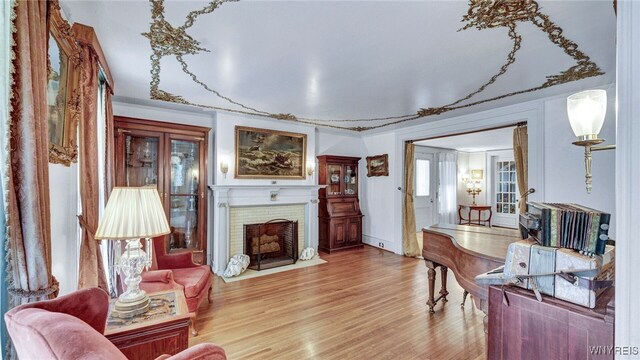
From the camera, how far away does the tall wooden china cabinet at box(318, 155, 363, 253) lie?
5.48m

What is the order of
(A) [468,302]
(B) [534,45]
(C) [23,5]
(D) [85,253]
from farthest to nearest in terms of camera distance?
(A) [468,302], (B) [534,45], (D) [85,253], (C) [23,5]

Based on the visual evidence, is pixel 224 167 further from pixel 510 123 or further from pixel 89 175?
pixel 510 123

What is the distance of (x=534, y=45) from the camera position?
2.12m

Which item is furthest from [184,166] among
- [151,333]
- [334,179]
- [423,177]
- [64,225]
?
[423,177]

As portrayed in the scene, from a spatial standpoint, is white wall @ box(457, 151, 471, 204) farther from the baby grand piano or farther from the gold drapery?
the gold drapery

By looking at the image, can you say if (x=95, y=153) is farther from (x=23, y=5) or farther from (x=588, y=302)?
(x=588, y=302)

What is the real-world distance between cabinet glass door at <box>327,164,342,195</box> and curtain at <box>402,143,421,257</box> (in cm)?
135

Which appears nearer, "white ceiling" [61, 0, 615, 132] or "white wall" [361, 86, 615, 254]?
"white ceiling" [61, 0, 615, 132]

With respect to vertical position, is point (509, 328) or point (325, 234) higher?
point (509, 328)

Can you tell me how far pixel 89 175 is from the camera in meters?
2.01

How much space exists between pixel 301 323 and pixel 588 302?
236 centimetres

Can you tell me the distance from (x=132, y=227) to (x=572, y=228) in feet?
6.54

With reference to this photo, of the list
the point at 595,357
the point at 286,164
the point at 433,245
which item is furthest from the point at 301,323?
the point at 286,164

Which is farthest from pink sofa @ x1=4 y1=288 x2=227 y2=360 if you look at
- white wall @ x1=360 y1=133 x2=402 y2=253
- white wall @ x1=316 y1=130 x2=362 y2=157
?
white wall @ x1=360 y1=133 x2=402 y2=253
